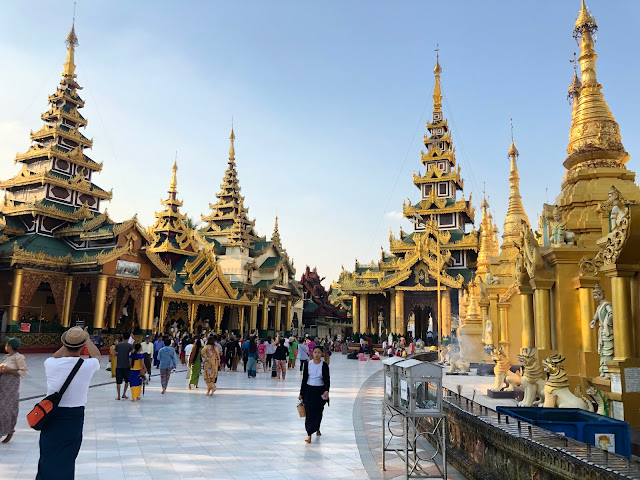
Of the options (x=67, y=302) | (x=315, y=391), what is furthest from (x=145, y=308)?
(x=315, y=391)

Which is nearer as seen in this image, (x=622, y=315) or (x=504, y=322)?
(x=622, y=315)

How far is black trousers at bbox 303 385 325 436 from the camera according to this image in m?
7.80

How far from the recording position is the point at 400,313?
1437 inches

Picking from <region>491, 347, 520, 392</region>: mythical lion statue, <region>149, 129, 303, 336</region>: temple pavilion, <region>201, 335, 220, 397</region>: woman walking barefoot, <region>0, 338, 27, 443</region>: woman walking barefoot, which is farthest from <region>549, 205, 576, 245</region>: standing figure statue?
<region>149, 129, 303, 336</region>: temple pavilion

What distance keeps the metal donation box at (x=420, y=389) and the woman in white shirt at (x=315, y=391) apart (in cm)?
208

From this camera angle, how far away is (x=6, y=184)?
30609 millimetres

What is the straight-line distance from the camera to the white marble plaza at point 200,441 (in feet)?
19.8

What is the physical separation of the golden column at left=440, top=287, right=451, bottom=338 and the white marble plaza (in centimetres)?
2435

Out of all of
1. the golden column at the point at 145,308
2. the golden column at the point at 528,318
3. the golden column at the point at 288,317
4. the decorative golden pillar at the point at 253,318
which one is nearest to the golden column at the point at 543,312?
the golden column at the point at 528,318

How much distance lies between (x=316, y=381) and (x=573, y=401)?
350 cm

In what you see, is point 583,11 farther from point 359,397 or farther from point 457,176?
point 457,176

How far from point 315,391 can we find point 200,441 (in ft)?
5.86

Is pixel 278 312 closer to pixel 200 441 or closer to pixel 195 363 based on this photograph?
pixel 195 363

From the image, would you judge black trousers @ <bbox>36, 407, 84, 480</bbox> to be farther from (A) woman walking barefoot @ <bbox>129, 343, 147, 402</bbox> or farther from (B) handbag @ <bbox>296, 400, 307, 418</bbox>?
(A) woman walking barefoot @ <bbox>129, 343, 147, 402</bbox>
